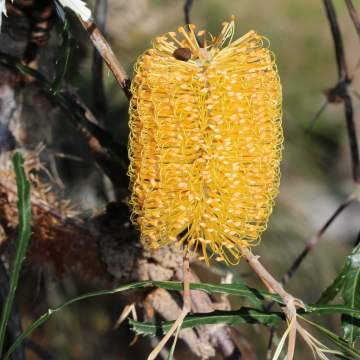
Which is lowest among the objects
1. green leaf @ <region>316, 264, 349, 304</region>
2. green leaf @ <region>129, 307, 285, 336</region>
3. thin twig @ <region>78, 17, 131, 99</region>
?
green leaf @ <region>316, 264, 349, 304</region>

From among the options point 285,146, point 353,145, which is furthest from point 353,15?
point 285,146

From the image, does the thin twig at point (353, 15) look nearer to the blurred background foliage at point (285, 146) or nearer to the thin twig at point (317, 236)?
the blurred background foliage at point (285, 146)

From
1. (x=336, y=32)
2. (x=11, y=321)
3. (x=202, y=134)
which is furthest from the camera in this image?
(x=336, y=32)

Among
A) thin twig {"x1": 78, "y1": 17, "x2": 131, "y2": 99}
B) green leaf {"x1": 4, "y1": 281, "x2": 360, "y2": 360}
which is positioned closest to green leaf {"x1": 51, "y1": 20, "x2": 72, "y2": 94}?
thin twig {"x1": 78, "y1": 17, "x2": 131, "y2": 99}

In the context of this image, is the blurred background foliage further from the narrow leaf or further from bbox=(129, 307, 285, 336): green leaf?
bbox=(129, 307, 285, 336): green leaf

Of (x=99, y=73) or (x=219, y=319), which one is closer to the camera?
(x=219, y=319)

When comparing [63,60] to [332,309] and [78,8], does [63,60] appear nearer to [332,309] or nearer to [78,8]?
[78,8]

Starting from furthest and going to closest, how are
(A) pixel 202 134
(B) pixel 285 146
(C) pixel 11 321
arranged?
(B) pixel 285 146 → (C) pixel 11 321 → (A) pixel 202 134
